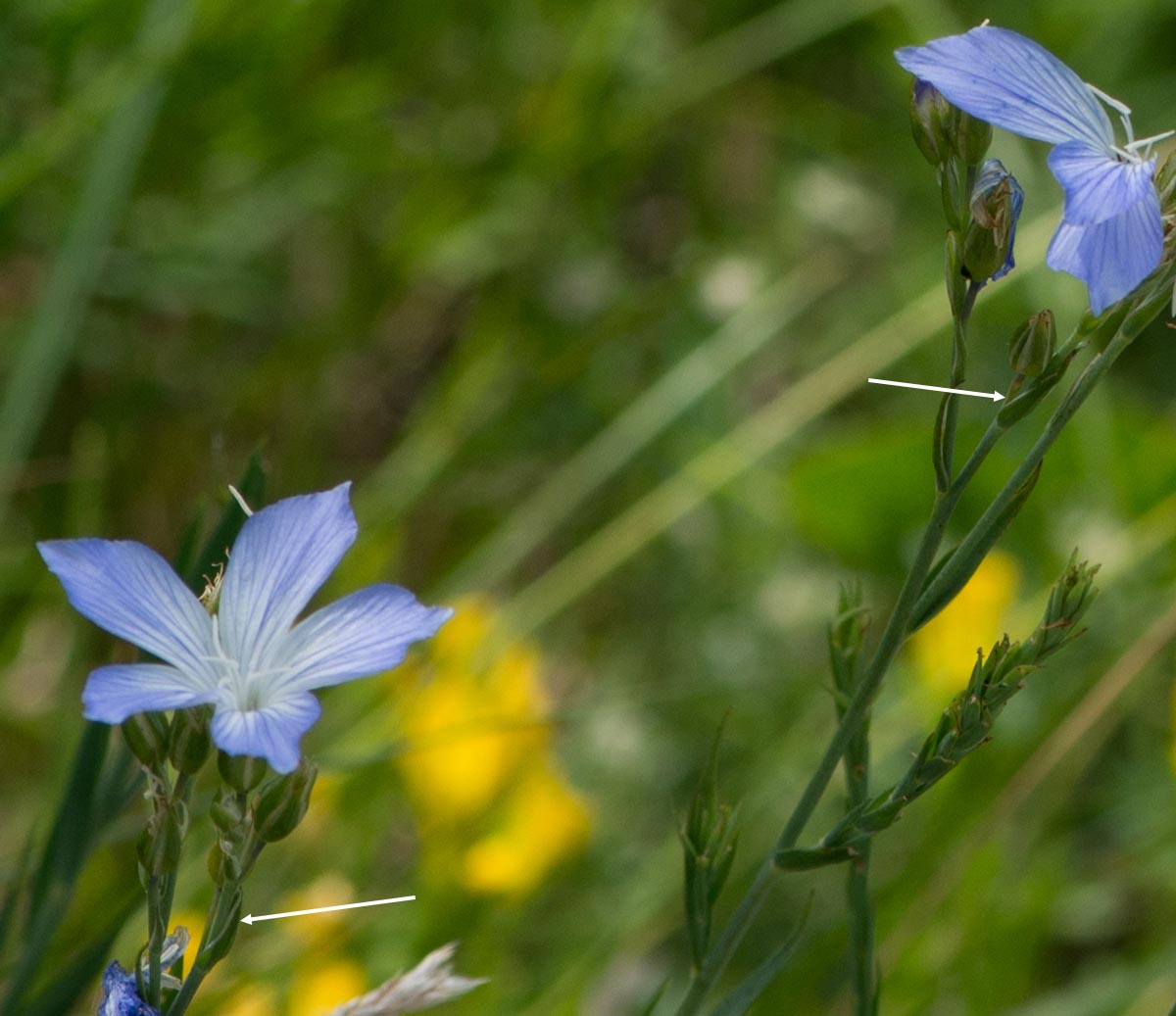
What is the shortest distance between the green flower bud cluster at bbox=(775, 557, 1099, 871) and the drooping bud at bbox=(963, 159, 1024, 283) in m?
0.15

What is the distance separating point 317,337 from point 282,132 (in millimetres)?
282

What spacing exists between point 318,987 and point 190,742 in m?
0.68

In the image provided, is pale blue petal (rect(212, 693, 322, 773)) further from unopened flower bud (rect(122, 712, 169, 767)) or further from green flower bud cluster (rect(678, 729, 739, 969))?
green flower bud cluster (rect(678, 729, 739, 969))

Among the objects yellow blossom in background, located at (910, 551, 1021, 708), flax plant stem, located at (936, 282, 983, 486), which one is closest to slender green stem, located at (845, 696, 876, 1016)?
flax plant stem, located at (936, 282, 983, 486)

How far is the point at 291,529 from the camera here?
709 mm

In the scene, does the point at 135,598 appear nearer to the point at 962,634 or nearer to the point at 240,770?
the point at 240,770

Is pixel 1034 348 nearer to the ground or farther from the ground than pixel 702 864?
farther from the ground

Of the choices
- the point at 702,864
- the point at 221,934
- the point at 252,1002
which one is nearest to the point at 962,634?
the point at 252,1002

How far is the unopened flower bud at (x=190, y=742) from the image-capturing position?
67 centimetres

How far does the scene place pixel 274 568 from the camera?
0.71 metres

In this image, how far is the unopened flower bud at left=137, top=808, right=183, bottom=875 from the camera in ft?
2.13

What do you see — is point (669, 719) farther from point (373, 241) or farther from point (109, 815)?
point (109, 815)

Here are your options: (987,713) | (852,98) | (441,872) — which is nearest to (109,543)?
(987,713)

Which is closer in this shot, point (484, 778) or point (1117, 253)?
point (1117, 253)
